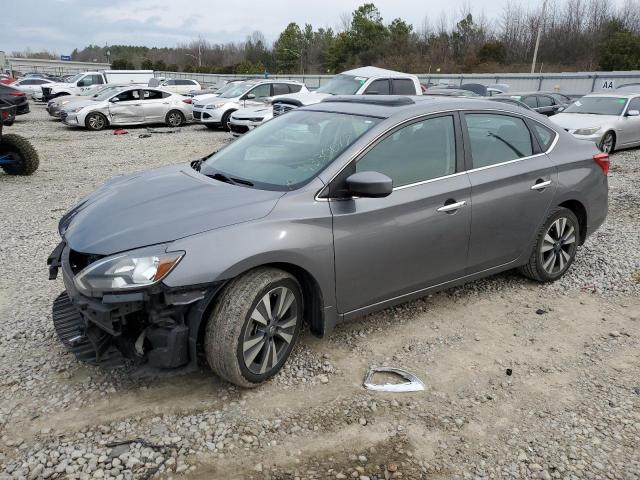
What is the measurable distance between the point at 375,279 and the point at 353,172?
0.74m

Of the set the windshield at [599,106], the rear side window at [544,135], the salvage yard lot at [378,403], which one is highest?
the rear side window at [544,135]

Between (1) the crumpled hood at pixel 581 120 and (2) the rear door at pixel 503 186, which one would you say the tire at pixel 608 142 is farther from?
(2) the rear door at pixel 503 186

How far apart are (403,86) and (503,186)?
9.67 m

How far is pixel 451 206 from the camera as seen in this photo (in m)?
3.84

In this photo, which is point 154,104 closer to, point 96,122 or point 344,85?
point 96,122

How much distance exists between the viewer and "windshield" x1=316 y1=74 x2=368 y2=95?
12992mm

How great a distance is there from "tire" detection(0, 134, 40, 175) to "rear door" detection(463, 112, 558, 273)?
8.85 meters

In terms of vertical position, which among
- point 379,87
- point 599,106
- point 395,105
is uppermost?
point 395,105

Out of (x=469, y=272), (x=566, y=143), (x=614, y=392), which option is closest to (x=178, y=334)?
(x=469, y=272)

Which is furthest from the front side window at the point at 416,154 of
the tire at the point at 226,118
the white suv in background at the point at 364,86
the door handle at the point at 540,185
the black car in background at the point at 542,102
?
the tire at the point at 226,118

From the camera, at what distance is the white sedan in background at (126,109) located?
17812mm

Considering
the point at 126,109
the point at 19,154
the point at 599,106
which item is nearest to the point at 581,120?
the point at 599,106

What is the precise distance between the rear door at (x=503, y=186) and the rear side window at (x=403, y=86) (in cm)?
889

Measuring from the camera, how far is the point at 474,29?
60594mm
